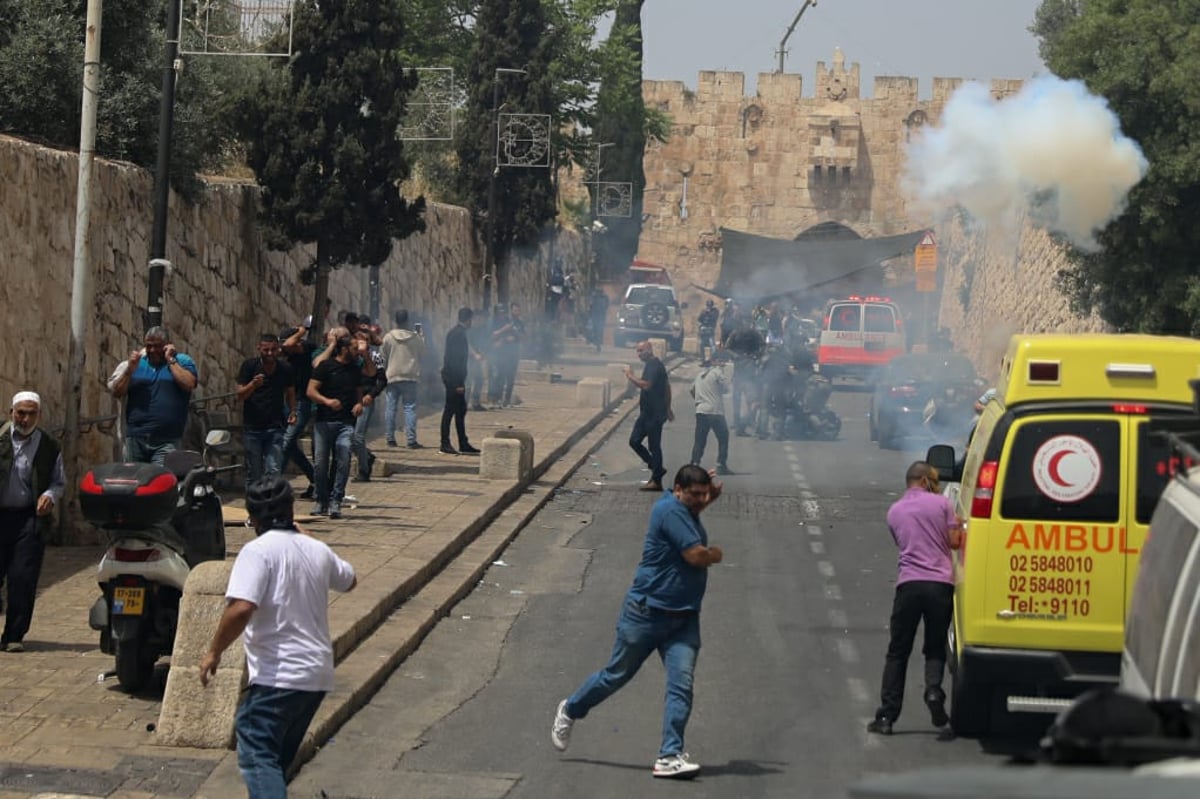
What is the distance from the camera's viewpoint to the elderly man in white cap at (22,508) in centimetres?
1073

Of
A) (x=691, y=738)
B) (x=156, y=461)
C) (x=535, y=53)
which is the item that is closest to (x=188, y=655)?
(x=691, y=738)

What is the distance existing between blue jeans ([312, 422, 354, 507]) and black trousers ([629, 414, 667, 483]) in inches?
212

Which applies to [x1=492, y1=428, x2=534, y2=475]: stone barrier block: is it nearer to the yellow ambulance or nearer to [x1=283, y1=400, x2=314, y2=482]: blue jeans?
[x1=283, y1=400, x2=314, y2=482]: blue jeans

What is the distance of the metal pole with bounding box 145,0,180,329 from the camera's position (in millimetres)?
15102

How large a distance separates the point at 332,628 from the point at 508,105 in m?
29.9

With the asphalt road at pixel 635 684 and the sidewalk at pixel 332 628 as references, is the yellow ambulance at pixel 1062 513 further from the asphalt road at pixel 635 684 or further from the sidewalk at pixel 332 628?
the sidewalk at pixel 332 628

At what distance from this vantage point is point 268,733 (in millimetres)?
7051

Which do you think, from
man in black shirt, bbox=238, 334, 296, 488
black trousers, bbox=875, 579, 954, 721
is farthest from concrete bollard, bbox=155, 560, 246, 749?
man in black shirt, bbox=238, 334, 296, 488

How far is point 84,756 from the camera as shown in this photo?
8.62 metres

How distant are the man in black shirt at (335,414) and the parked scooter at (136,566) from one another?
20.5 feet

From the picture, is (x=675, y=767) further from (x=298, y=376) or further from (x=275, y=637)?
(x=298, y=376)

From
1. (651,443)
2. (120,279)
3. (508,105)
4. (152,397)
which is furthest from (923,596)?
(508,105)

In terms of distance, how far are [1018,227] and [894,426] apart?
13812 millimetres

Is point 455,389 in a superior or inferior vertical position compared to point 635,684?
superior
